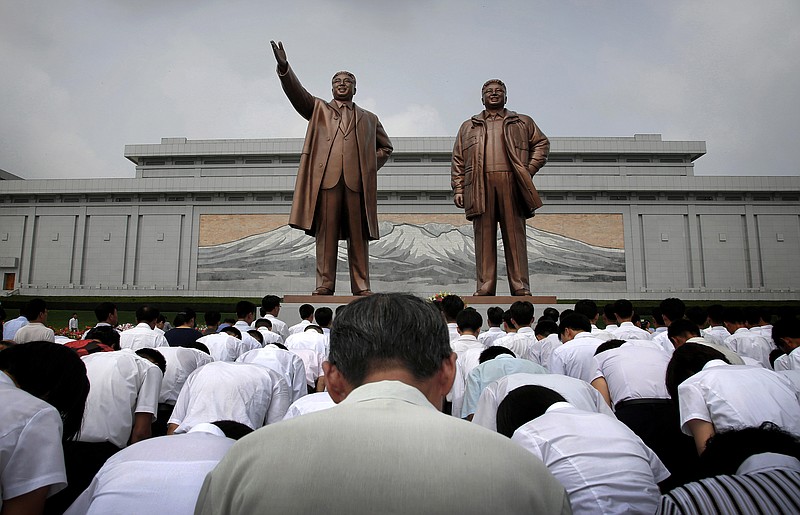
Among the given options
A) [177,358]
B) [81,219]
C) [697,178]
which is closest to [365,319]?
[177,358]

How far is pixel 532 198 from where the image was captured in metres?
8.06

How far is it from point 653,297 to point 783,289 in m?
5.59

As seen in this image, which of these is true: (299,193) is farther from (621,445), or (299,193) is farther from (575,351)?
(621,445)

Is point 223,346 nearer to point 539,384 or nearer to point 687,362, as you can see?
point 539,384

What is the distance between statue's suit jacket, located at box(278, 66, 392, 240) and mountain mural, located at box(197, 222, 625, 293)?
50.7 ft

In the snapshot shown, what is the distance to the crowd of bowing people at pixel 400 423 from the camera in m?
0.98

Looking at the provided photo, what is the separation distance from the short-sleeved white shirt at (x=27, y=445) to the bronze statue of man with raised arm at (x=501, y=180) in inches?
270

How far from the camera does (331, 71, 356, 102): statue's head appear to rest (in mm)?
7688

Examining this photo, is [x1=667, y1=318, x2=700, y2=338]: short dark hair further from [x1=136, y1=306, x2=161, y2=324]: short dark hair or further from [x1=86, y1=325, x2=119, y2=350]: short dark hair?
[x1=136, y1=306, x2=161, y2=324]: short dark hair

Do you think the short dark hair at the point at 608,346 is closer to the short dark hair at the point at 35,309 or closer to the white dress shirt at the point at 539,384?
the white dress shirt at the point at 539,384

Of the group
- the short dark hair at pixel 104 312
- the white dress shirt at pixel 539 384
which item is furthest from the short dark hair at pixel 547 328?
the short dark hair at pixel 104 312

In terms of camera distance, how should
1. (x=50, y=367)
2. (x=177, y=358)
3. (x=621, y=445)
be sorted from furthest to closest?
(x=177, y=358)
(x=50, y=367)
(x=621, y=445)

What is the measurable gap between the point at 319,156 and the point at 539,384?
593 cm

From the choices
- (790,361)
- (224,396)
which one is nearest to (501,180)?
(790,361)
